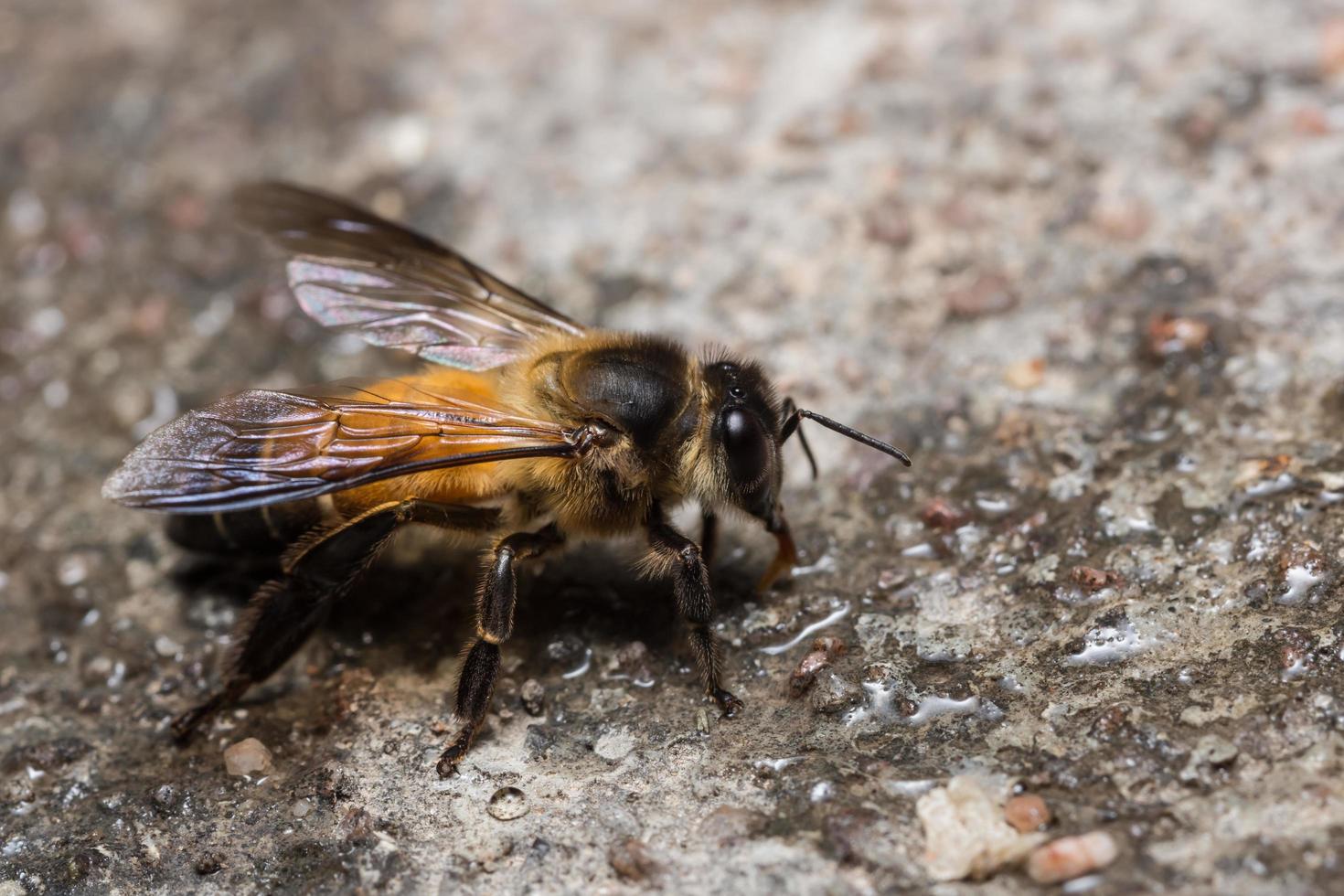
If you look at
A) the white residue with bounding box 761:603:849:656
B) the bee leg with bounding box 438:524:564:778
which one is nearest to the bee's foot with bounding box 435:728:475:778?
the bee leg with bounding box 438:524:564:778

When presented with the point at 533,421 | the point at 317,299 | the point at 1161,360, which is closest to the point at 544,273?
the point at 317,299

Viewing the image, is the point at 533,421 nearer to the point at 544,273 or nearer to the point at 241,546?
the point at 241,546

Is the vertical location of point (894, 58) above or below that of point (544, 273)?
above

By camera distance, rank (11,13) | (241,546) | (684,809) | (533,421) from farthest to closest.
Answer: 1. (11,13)
2. (241,546)
3. (533,421)
4. (684,809)

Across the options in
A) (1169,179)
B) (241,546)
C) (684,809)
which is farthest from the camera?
(1169,179)

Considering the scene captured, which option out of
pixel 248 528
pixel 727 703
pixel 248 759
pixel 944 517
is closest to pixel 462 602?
pixel 248 528

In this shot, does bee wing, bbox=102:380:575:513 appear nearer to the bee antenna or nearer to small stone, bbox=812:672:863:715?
the bee antenna

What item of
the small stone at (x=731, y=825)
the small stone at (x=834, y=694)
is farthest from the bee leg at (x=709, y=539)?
the small stone at (x=731, y=825)
